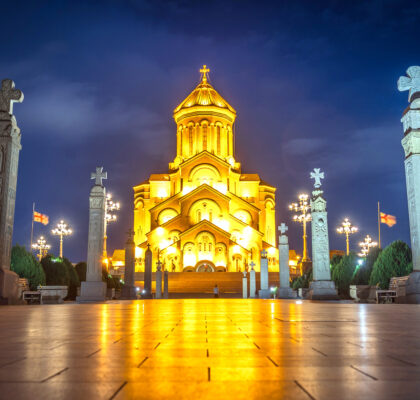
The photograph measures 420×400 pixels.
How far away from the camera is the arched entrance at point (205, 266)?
51.2 meters

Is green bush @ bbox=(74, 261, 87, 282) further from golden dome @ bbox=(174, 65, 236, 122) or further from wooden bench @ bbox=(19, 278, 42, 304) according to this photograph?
golden dome @ bbox=(174, 65, 236, 122)

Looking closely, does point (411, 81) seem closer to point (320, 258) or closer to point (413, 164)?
point (413, 164)

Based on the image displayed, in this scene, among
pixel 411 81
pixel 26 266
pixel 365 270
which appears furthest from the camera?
pixel 365 270

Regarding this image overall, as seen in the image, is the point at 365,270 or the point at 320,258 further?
the point at 365,270

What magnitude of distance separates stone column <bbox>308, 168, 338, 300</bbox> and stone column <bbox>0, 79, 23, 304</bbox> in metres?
12.4

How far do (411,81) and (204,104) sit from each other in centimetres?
5401

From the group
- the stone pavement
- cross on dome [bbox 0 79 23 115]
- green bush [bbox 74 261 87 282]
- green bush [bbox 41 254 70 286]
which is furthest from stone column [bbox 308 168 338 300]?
green bush [bbox 74 261 87 282]

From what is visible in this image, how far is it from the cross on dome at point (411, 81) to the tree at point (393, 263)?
8893 millimetres

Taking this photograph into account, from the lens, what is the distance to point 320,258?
2050 centimetres

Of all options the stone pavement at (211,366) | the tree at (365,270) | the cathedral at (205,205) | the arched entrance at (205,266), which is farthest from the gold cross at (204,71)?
the stone pavement at (211,366)

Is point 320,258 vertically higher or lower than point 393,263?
higher

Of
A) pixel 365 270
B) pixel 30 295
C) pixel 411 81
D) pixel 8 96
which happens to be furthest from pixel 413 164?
pixel 30 295

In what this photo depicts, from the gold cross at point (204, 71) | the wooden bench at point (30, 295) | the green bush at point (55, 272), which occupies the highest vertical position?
the gold cross at point (204, 71)

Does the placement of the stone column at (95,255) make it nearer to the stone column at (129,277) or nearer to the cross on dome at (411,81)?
the stone column at (129,277)
